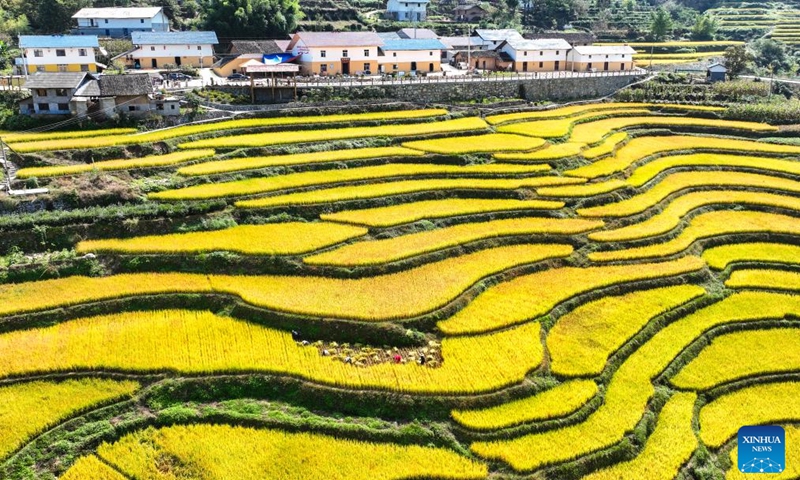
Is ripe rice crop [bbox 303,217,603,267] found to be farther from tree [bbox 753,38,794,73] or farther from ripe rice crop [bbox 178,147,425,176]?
tree [bbox 753,38,794,73]

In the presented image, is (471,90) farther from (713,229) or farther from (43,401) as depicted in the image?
(43,401)

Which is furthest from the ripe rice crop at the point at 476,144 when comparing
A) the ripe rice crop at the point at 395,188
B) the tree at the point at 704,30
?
the tree at the point at 704,30

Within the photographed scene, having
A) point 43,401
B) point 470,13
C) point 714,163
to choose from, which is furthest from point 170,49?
point 470,13

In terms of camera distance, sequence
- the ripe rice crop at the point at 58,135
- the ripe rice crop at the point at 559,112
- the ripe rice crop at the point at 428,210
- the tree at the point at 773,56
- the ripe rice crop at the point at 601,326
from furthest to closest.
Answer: the tree at the point at 773,56
the ripe rice crop at the point at 559,112
the ripe rice crop at the point at 58,135
the ripe rice crop at the point at 428,210
the ripe rice crop at the point at 601,326

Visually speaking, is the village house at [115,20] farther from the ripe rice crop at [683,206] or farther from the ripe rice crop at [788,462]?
the ripe rice crop at [788,462]

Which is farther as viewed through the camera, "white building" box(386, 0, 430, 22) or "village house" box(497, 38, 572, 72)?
"white building" box(386, 0, 430, 22)

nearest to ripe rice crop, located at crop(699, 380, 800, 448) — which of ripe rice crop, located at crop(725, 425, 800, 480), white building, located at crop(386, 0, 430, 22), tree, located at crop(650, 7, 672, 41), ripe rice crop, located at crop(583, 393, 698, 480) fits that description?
ripe rice crop, located at crop(725, 425, 800, 480)
